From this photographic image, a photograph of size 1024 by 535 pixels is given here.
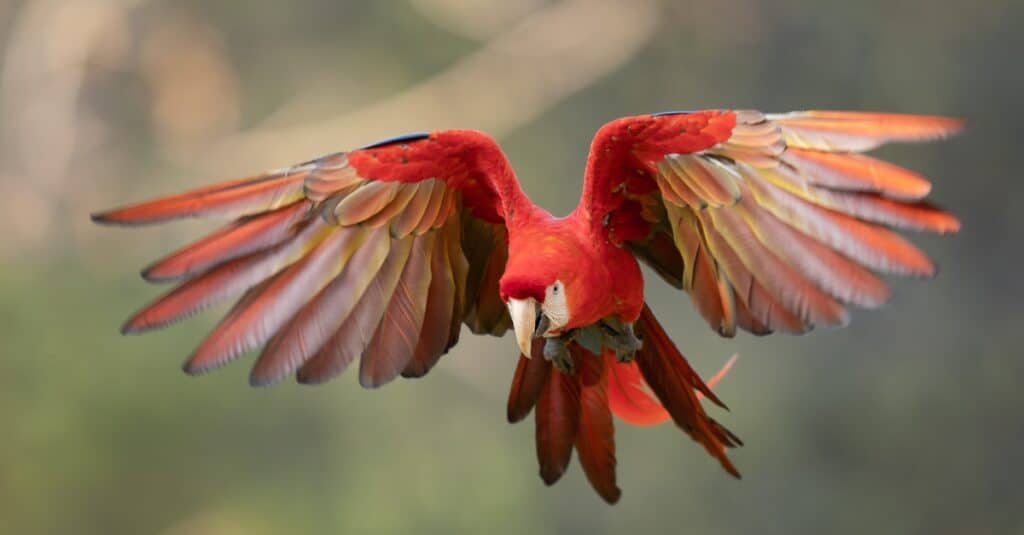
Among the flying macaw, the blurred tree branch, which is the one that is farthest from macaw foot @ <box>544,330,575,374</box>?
the blurred tree branch

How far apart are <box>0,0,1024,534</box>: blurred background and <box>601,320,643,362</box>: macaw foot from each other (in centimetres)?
81

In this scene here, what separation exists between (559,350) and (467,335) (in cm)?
90

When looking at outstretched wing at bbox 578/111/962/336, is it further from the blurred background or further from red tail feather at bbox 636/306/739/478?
the blurred background

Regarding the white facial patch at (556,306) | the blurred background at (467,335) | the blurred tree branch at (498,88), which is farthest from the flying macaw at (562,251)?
the blurred tree branch at (498,88)

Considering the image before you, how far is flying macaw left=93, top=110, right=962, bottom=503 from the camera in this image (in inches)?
32.4

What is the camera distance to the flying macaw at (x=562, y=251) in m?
0.82

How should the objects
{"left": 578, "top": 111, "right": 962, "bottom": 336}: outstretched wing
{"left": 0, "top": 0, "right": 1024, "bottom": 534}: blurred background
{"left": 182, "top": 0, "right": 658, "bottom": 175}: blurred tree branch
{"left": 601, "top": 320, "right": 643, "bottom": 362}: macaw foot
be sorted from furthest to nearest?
{"left": 182, "top": 0, "right": 658, "bottom": 175}: blurred tree branch, {"left": 0, "top": 0, "right": 1024, "bottom": 534}: blurred background, {"left": 601, "top": 320, "right": 643, "bottom": 362}: macaw foot, {"left": 578, "top": 111, "right": 962, "bottom": 336}: outstretched wing

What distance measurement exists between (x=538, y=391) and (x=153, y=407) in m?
1.02

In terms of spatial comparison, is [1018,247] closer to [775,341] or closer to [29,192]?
[775,341]

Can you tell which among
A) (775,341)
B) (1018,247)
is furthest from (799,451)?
(1018,247)

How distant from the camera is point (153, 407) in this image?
1812mm

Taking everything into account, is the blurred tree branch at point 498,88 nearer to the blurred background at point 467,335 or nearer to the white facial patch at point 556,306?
the blurred background at point 467,335

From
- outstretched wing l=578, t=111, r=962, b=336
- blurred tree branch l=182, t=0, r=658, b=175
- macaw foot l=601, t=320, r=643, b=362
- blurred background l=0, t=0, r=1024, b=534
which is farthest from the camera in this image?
blurred tree branch l=182, t=0, r=658, b=175

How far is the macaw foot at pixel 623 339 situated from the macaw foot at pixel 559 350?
0.04 metres
